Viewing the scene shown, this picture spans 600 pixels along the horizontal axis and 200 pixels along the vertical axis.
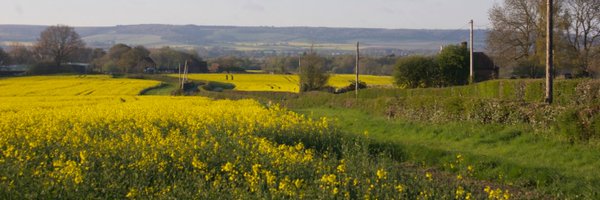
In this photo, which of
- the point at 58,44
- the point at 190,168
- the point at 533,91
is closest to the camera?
the point at 190,168

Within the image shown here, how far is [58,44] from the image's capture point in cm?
9656

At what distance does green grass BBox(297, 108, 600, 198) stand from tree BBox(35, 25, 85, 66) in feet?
267

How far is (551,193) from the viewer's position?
38.6ft

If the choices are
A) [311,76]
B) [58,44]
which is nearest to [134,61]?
[58,44]

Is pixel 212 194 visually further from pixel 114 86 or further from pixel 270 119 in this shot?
pixel 114 86

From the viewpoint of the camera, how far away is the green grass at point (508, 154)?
1259 cm

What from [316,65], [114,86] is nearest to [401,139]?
[316,65]

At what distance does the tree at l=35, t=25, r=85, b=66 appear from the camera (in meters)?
96.2

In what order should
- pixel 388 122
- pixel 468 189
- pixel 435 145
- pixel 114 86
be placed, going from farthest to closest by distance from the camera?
pixel 114 86, pixel 388 122, pixel 435 145, pixel 468 189

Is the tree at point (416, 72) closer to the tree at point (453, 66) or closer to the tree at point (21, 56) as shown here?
the tree at point (453, 66)

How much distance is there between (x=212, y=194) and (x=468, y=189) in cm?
358

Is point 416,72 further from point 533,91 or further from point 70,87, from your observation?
point 70,87

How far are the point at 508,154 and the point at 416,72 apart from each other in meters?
32.1

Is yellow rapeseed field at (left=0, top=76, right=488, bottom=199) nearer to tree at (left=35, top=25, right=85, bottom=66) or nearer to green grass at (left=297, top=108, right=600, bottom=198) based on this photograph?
green grass at (left=297, top=108, right=600, bottom=198)
